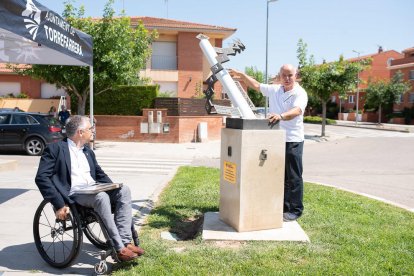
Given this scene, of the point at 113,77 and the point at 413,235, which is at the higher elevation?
the point at 113,77

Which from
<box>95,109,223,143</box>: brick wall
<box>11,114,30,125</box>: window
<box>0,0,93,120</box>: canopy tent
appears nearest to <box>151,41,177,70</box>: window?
<box>95,109,223,143</box>: brick wall


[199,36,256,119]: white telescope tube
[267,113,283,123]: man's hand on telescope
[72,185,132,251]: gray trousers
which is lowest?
[72,185,132,251]: gray trousers

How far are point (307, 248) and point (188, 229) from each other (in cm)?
169

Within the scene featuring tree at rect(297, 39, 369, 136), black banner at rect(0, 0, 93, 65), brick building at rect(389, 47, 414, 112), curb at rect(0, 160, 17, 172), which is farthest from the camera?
brick building at rect(389, 47, 414, 112)

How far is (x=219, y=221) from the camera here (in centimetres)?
543

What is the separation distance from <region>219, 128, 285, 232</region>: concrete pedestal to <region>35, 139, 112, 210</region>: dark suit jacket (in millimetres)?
1852

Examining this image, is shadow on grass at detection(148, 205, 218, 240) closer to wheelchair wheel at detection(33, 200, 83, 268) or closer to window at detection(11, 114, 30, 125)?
wheelchair wheel at detection(33, 200, 83, 268)

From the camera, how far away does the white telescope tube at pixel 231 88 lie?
5160 millimetres

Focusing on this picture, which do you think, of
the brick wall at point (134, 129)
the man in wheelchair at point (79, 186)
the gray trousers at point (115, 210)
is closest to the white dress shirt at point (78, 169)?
the man in wheelchair at point (79, 186)

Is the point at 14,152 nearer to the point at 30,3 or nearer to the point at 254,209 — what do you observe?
the point at 30,3

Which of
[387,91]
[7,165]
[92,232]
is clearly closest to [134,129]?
[7,165]

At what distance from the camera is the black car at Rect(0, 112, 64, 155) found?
1460 centimetres

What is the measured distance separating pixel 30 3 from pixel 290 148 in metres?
4.40

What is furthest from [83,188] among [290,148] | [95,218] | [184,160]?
[184,160]
